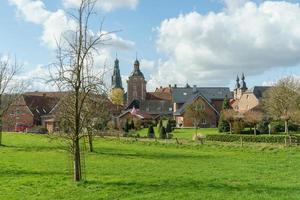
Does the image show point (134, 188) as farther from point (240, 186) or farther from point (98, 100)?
point (98, 100)

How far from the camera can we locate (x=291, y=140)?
124 feet

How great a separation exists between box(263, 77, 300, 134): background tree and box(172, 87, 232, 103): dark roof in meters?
34.6

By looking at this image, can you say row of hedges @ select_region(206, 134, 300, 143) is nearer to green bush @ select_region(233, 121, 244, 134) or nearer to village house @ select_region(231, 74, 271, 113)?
green bush @ select_region(233, 121, 244, 134)

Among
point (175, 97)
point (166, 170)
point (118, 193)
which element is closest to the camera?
point (118, 193)

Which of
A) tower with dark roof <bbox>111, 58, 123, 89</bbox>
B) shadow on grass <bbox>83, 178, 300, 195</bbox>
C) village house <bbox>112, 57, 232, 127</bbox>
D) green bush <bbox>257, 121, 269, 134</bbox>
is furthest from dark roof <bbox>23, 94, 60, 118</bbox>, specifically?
shadow on grass <bbox>83, 178, 300, 195</bbox>

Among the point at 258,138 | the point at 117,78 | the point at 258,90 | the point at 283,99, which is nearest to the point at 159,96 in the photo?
the point at 117,78

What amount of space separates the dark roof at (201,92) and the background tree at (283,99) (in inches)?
1361

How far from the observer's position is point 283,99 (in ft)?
200

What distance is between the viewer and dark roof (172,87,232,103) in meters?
98.6

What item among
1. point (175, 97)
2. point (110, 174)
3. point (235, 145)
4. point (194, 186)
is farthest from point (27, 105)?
point (194, 186)

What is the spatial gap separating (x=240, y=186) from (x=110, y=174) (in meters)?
6.82

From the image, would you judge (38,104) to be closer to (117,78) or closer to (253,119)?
(253,119)

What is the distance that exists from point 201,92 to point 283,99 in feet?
128

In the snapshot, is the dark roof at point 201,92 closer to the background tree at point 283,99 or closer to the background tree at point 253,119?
the background tree at point 283,99
